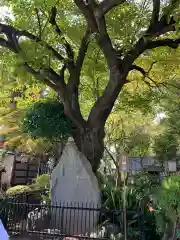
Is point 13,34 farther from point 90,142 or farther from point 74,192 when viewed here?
point 74,192

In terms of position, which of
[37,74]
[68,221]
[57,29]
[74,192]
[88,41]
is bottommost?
[68,221]

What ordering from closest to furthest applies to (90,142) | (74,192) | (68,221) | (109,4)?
(109,4) < (68,221) < (74,192) < (90,142)

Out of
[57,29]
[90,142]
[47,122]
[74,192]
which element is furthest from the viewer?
[57,29]

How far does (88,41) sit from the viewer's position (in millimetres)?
8344

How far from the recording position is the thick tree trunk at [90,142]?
8008mm

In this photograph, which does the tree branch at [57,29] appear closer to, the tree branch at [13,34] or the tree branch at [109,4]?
the tree branch at [13,34]

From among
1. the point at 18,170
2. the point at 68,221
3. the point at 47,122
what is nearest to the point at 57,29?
the point at 47,122

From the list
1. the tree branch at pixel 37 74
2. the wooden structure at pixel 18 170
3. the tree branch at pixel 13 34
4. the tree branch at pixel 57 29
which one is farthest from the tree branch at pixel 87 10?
the wooden structure at pixel 18 170

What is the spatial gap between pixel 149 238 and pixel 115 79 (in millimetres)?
3782

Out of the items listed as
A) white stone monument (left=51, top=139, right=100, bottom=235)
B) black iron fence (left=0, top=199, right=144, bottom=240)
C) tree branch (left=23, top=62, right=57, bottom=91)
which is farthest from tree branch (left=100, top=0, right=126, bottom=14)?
black iron fence (left=0, top=199, right=144, bottom=240)

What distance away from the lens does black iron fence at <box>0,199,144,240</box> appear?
250 inches

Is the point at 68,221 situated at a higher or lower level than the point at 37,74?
lower

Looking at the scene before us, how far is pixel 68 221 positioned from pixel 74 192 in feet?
2.28

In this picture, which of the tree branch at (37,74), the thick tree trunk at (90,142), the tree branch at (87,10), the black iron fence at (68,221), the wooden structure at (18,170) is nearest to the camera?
the black iron fence at (68,221)
